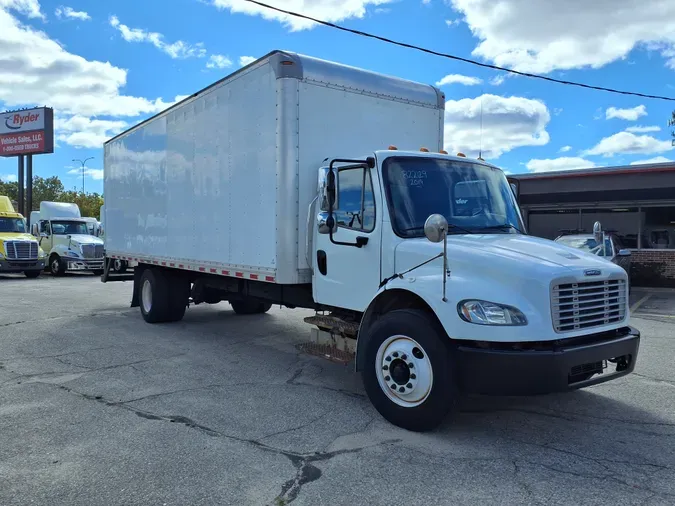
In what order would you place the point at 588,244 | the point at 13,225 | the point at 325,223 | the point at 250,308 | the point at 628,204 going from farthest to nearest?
the point at 13,225 → the point at 628,204 → the point at 588,244 → the point at 250,308 → the point at 325,223

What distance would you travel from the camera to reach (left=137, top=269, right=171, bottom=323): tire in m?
9.96

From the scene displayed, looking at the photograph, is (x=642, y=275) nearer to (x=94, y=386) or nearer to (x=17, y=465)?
(x=94, y=386)

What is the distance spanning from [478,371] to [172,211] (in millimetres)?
6247

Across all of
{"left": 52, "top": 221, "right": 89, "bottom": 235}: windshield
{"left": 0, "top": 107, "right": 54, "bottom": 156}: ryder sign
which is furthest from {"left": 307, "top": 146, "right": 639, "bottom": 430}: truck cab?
{"left": 0, "top": 107, "right": 54, "bottom": 156}: ryder sign

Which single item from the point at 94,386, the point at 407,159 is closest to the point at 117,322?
the point at 94,386

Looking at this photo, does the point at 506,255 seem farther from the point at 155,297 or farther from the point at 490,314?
the point at 155,297

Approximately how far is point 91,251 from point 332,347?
1908 cm

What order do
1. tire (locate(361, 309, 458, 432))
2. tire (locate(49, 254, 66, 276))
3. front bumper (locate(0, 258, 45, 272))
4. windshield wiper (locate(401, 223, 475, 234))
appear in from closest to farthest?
tire (locate(361, 309, 458, 432)), windshield wiper (locate(401, 223, 475, 234)), front bumper (locate(0, 258, 45, 272)), tire (locate(49, 254, 66, 276))

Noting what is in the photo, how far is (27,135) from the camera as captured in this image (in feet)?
142

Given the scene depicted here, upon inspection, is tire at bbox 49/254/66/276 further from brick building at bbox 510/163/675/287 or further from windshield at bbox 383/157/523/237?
windshield at bbox 383/157/523/237

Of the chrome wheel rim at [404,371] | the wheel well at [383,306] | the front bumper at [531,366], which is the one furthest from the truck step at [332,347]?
the front bumper at [531,366]

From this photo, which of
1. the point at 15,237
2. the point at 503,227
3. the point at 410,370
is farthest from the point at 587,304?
the point at 15,237

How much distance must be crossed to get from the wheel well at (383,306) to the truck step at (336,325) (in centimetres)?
49

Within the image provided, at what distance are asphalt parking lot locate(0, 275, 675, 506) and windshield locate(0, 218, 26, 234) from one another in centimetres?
1671
